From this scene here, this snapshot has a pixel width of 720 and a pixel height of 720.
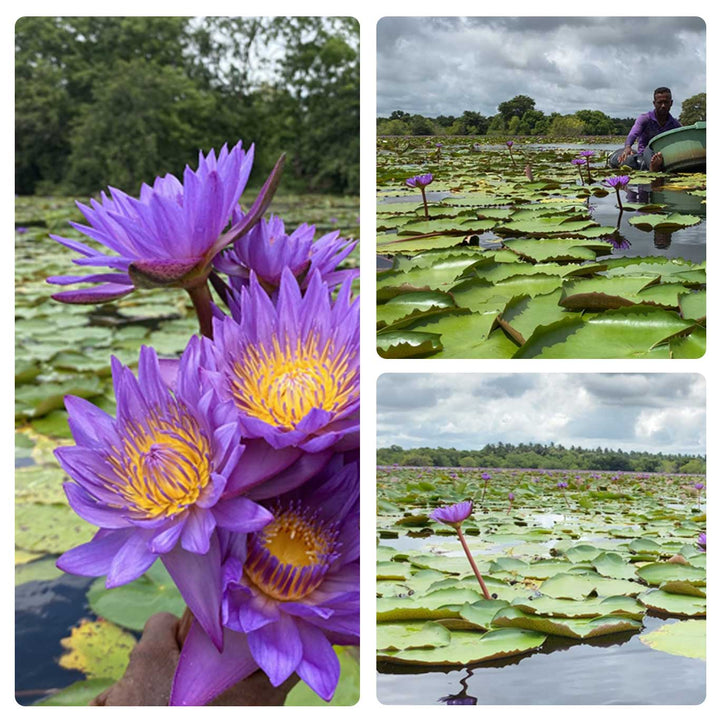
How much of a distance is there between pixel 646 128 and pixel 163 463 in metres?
0.62

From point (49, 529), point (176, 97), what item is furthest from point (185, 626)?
point (176, 97)

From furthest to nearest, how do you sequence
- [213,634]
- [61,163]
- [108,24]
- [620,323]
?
[61,163], [108,24], [620,323], [213,634]

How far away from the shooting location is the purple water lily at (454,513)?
29.3 inches

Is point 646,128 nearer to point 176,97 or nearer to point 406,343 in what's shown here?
point 406,343

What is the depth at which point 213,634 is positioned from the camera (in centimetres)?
57

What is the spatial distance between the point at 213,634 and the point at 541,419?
1.36ft

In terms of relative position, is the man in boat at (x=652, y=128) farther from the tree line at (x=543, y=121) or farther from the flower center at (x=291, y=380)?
the flower center at (x=291, y=380)

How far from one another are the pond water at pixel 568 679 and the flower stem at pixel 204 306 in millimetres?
426

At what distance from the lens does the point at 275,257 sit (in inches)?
25.4

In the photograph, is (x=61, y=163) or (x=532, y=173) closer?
(x=532, y=173)

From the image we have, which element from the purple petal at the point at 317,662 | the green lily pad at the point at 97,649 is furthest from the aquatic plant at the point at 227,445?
the green lily pad at the point at 97,649

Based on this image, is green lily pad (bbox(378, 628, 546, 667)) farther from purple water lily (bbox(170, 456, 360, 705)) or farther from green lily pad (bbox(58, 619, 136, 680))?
green lily pad (bbox(58, 619, 136, 680))
